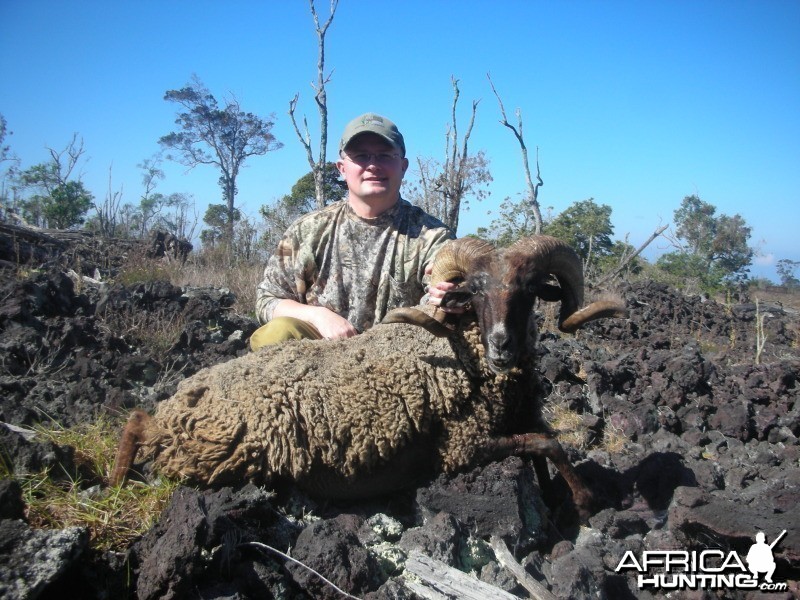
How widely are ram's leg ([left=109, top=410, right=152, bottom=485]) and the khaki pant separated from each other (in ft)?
3.84

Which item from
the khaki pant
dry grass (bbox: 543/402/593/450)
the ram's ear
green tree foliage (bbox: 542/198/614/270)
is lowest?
dry grass (bbox: 543/402/593/450)

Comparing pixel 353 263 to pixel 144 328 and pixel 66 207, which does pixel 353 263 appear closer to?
pixel 144 328

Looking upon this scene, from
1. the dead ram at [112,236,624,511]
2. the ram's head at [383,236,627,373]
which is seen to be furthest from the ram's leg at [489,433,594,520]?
the ram's head at [383,236,627,373]

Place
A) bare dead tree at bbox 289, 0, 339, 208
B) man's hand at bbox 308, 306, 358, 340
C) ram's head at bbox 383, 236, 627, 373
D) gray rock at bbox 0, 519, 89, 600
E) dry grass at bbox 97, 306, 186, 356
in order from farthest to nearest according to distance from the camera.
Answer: bare dead tree at bbox 289, 0, 339, 208, dry grass at bbox 97, 306, 186, 356, man's hand at bbox 308, 306, 358, 340, ram's head at bbox 383, 236, 627, 373, gray rock at bbox 0, 519, 89, 600

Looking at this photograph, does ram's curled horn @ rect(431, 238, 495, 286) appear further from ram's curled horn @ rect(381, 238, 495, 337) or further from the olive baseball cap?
the olive baseball cap

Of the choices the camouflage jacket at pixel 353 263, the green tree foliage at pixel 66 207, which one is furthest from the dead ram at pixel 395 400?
the green tree foliage at pixel 66 207

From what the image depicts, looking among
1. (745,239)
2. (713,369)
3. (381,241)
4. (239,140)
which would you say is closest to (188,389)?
(381,241)

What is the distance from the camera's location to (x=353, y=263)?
5250mm

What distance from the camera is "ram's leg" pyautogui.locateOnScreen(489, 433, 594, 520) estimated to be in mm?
4035

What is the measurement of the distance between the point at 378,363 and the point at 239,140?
1462 inches

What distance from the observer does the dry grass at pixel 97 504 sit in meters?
3.09

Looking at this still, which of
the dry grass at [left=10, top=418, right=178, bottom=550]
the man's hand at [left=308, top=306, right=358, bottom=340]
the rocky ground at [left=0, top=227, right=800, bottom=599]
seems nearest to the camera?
the rocky ground at [left=0, top=227, right=800, bottom=599]

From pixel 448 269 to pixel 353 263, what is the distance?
4.38ft

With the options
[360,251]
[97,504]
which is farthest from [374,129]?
[97,504]
